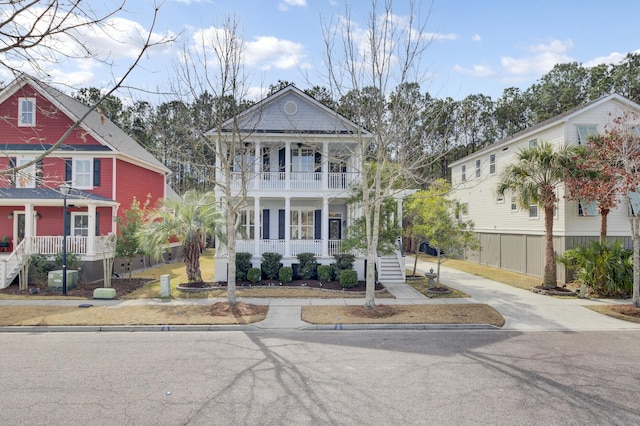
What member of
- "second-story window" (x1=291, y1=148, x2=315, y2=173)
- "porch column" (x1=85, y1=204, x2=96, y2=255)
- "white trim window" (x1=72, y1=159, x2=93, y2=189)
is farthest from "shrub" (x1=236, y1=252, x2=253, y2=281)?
"white trim window" (x1=72, y1=159, x2=93, y2=189)

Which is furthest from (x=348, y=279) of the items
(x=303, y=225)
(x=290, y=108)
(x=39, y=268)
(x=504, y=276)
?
(x=39, y=268)

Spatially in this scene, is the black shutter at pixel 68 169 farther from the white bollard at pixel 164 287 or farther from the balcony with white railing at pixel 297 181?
the white bollard at pixel 164 287

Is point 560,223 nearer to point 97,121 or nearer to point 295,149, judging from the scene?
point 295,149

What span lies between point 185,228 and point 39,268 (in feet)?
21.3

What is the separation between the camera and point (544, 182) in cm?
1577

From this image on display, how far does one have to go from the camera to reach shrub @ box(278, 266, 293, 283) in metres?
16.9

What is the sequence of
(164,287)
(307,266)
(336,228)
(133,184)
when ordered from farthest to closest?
1. (133,184)
2. (336,228)
3. (307,266)
4. (164,287)

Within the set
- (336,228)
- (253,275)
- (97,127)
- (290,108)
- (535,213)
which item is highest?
(290,108)

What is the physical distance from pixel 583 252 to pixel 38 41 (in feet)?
60.6

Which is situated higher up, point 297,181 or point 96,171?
point 96,171

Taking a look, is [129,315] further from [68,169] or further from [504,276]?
[504,276]

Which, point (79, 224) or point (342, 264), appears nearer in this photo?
point (342, 264)

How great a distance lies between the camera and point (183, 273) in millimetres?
20938

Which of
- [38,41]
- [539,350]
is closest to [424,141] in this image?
[539,350]
